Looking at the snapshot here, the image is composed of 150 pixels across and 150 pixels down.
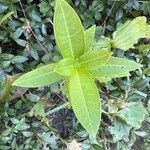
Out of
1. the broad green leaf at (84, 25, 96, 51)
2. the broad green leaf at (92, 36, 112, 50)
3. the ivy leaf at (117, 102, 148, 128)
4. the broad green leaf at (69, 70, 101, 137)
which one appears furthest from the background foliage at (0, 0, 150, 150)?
the broad green leaf at (69, 70, 101, 137)

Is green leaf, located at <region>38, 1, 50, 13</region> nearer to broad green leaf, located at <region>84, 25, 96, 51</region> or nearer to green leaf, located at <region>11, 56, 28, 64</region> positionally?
green leaf, located at <region>11, 56, 28, 64</region>

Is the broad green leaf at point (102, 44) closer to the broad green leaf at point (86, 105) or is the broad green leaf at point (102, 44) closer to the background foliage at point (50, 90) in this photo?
the background foliage at point (50, 90)

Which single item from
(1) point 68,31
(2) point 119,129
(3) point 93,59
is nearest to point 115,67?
(3) point 93,59

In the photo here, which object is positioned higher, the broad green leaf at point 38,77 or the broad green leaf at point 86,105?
the broad green leaf at point 38,77

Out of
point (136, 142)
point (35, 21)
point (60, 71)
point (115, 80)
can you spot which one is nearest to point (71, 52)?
point (60, 71)

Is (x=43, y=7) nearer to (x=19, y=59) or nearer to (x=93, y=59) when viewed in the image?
(x=19, y=59)

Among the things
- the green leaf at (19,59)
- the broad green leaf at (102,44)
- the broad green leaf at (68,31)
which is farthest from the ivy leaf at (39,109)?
the broad green leaf at (68,31)
